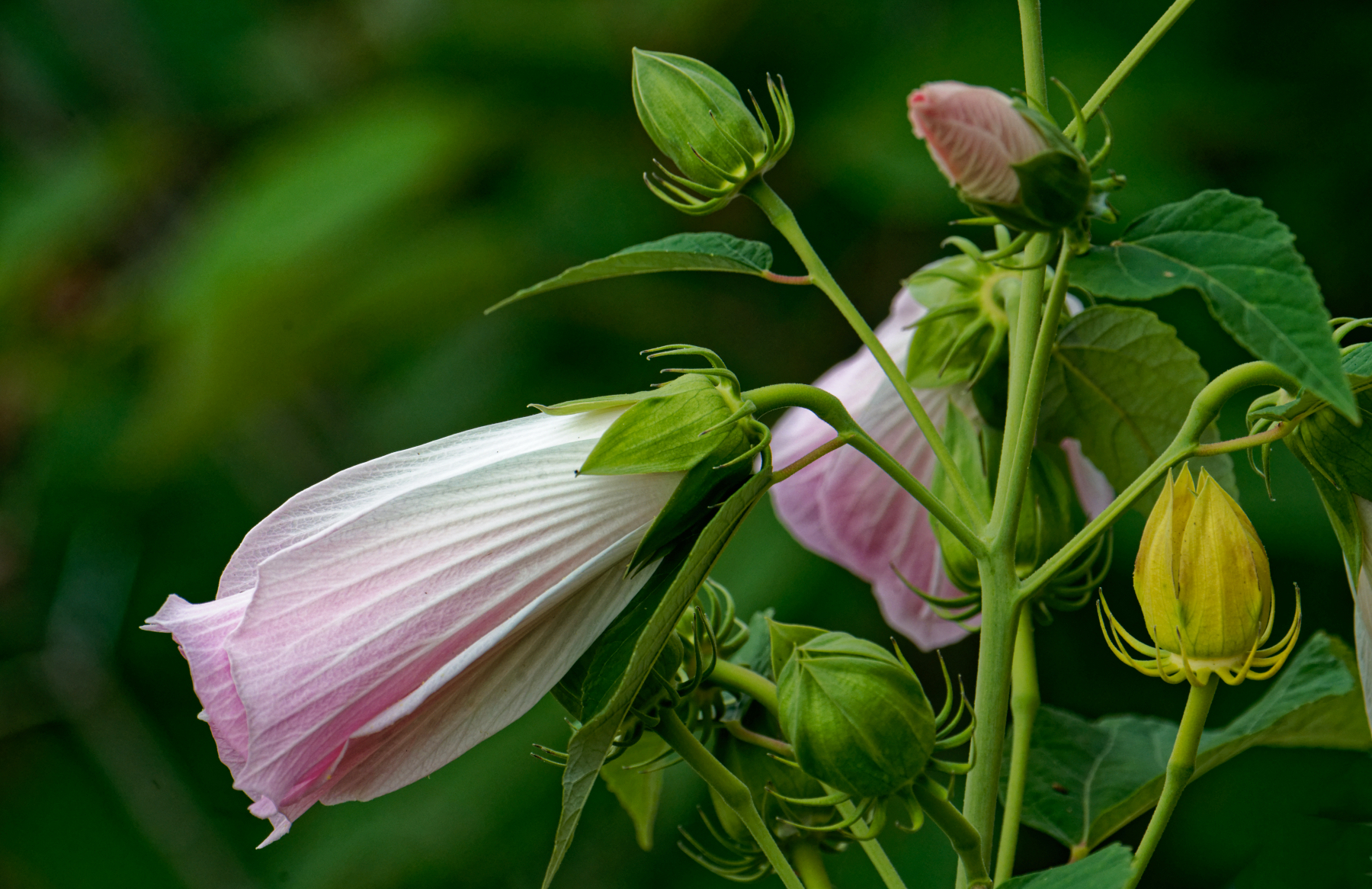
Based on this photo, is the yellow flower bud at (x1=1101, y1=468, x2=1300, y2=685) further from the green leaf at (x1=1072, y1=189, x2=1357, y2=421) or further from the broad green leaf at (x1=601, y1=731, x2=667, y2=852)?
the broad green leaf at (x1=601, y1=731, x2=667, y2=852)

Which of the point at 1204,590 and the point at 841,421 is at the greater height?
the point at 841,421

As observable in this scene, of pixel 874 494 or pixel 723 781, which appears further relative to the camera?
pixel 874 494

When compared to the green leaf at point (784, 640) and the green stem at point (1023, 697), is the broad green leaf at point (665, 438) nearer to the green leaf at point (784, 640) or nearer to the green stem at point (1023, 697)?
the green leaf at point (784, 640)

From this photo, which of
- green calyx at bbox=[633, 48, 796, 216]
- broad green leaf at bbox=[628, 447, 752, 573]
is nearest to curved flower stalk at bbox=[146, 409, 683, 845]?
broad green leaf at bbox=[628, 447, 752, 573]

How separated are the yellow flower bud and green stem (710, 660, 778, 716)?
14 cm

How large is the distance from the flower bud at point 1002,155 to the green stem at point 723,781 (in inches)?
8.4

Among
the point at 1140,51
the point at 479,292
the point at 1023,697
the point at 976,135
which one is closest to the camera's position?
the point at 976,135

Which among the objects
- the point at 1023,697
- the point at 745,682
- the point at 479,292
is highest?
the point at 479,292

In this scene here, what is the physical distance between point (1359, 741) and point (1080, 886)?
327mm

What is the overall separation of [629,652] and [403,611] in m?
0.07

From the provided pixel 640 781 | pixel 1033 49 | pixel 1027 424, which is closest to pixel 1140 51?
pixel 1033 49

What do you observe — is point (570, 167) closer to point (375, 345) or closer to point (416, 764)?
point (375, 345)

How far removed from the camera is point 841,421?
436 millimetres

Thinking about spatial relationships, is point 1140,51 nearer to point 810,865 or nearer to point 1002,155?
point 1002,155
